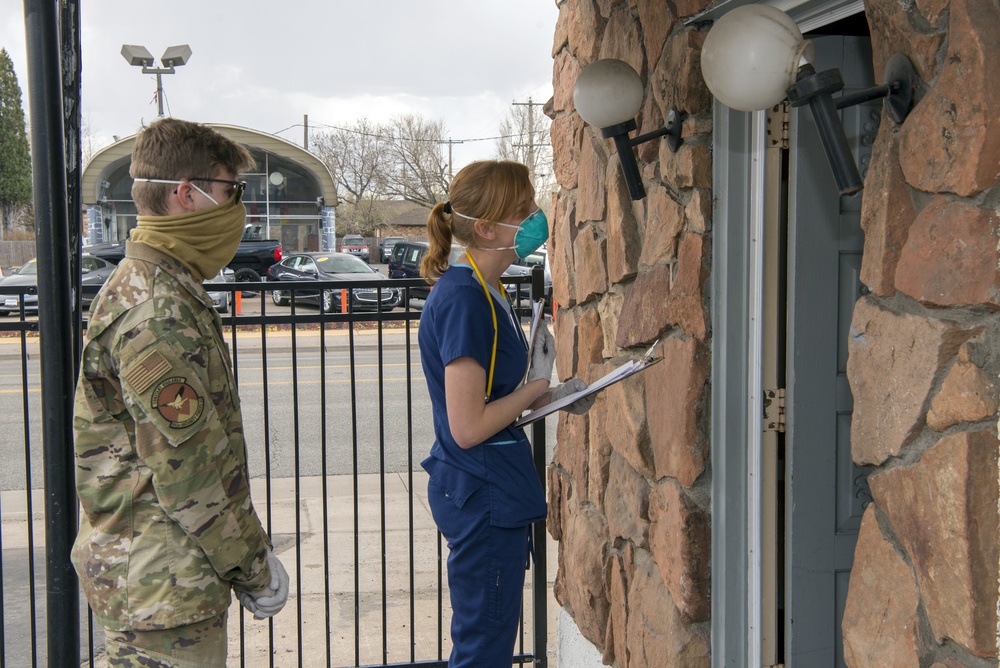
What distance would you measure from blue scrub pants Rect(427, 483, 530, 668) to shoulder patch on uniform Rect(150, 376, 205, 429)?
873 mm

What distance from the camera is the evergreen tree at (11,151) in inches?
1934

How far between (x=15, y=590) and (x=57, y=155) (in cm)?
364

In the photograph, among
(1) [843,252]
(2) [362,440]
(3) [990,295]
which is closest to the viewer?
(3) [990,295]

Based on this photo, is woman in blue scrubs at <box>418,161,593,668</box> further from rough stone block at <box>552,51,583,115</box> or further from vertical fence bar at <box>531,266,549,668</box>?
rough stone block at <box>552,51,583,115</box>

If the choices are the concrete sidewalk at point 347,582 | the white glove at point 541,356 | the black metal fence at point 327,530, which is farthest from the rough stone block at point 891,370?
the concrete sidewalk at point 347,582

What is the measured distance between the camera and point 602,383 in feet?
8.59

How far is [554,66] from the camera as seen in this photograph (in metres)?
4.20

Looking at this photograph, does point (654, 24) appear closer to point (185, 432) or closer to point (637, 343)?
point (637, 343)

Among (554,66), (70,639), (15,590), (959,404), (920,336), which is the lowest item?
(15,590)

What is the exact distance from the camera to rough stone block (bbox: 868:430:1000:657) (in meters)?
1.71

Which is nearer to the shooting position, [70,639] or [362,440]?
[70,639]

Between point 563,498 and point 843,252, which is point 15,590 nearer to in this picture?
point 563,498

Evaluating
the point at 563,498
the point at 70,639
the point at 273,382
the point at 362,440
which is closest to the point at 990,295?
the point at 70,639

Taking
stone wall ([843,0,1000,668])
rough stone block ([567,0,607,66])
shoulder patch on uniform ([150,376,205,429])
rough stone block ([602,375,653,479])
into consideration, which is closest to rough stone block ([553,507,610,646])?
rough stone block ([602,375,653,479])
